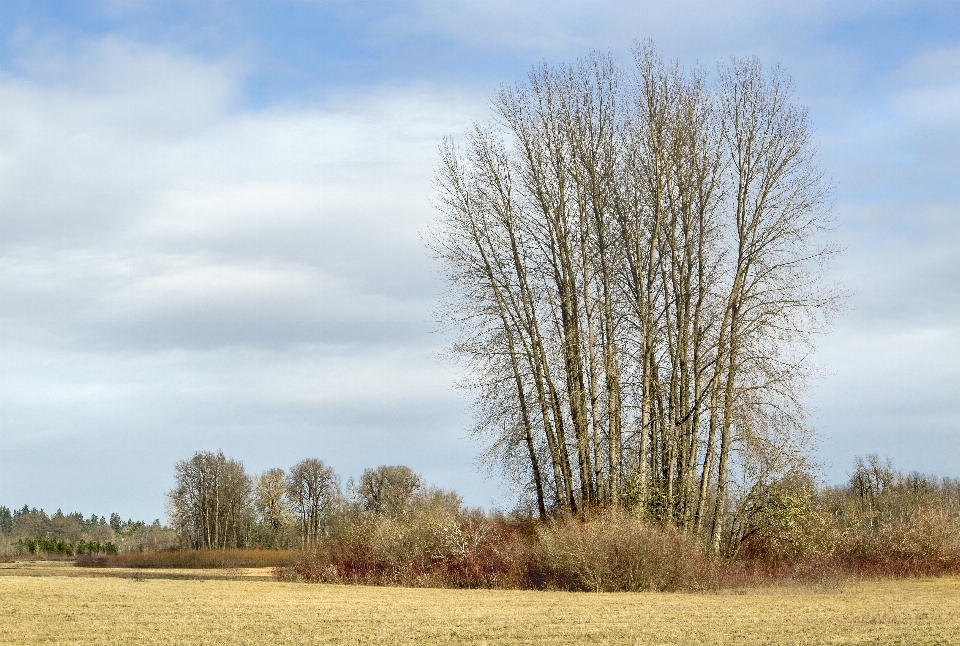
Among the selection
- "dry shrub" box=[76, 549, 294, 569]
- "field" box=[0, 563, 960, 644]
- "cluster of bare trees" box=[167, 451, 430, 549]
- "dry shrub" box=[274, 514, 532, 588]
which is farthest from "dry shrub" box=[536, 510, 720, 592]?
"cluster of bare trees" box=[167, 451, 430, 549]

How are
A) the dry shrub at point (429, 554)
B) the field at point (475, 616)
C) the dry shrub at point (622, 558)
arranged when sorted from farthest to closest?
the dry shrub at point (429, 554)
the dry shrub at point (622, 558)
the field at point (475, 616)

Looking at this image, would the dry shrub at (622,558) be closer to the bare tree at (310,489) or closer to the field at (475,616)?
the field at (475,616)

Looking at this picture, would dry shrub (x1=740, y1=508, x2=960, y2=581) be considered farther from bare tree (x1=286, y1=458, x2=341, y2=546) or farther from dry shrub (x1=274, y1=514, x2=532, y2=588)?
Result: bare tree (x1=286, y1=458, x2=341, y2=546)

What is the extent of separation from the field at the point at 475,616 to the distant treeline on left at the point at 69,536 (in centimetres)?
6012

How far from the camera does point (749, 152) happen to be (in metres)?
31.0

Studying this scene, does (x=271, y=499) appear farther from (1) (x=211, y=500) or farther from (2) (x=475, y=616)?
(2) (x=475, y=616)

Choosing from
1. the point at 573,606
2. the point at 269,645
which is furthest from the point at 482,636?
the point at 573,606

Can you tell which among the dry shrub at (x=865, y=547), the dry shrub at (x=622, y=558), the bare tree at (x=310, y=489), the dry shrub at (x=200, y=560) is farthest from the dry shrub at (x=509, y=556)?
the bare tree at (x=310, y=489)

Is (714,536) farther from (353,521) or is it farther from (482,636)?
(482,636)

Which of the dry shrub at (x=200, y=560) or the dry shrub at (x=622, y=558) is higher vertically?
the dry shrub at (x=622, y=558)

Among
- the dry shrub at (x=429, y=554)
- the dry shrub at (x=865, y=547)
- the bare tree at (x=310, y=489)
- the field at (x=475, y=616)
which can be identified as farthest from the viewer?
the bare tree at (x=310, y=489)

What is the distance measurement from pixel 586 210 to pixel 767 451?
874 centimetres

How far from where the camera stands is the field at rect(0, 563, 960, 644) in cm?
1448

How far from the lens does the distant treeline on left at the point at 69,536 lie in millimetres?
85688
